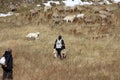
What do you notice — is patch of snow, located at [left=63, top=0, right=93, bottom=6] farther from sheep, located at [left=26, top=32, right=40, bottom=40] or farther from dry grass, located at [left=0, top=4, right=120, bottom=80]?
sheep, located at [left=26, top=32, right=40, bottom=40]

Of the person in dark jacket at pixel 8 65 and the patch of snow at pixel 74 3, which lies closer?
the person in dark jacket at pixel 8 65

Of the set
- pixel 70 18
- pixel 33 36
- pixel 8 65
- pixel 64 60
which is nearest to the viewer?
pixel 8 65

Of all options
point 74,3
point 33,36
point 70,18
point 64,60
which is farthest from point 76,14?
point 64,60

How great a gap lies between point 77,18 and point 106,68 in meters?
18.6

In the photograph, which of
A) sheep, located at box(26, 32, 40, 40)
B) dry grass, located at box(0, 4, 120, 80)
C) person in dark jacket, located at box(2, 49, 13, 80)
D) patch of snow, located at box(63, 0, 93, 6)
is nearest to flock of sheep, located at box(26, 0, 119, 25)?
patch of snow, located at box(63, 0, 93, 6)

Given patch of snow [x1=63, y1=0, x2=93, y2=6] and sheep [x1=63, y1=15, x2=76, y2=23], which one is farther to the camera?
patch of snow [x1=63, y1=0, x2=93, y2=6]

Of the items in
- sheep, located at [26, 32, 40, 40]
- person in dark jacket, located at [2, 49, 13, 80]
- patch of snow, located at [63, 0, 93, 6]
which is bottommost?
patch of snow, located at [63, 0, 93, 6]

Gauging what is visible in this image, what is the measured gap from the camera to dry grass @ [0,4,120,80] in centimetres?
2397

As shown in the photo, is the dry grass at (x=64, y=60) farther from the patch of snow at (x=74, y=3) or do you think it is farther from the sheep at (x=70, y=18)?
the patch of snow at (x=74, y=3)

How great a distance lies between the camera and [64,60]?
28.1 m

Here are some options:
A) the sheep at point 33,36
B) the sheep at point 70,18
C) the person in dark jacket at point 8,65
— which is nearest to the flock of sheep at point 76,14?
the sheep at point 70,18

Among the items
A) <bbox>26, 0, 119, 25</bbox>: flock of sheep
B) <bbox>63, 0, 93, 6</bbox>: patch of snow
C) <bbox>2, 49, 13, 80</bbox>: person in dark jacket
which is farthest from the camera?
<bbox>63, 0, 93, 6</bbox>: patch of snow

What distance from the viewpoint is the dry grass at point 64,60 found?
24.0 metres

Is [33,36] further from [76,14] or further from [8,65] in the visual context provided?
[8,65]
